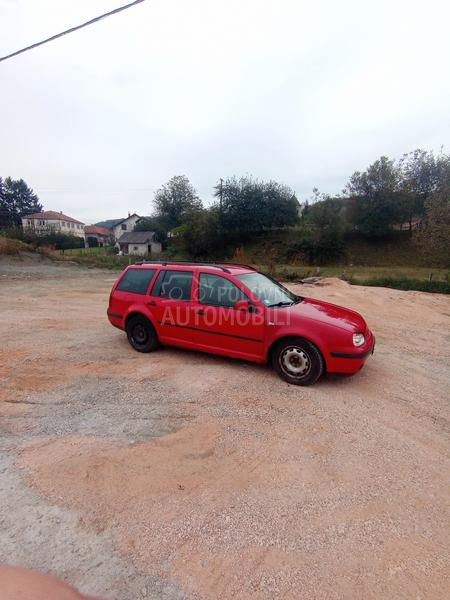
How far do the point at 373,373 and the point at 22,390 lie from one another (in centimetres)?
469

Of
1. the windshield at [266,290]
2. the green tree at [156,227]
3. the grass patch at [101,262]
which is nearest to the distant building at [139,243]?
the green tree at [156,227]

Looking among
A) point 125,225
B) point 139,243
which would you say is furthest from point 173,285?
point 125,225

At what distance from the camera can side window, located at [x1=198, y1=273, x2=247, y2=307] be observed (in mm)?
4305

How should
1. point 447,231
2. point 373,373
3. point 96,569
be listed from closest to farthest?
point 96,569 < point 373,373 < point 447,231

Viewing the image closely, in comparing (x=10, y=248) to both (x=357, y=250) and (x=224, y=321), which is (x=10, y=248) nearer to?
(x=224, y=321)

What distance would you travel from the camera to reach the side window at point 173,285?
4.69 metres

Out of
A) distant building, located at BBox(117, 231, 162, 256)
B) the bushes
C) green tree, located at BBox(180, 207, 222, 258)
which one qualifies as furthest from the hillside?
distant building, located at BBox(117, 231, 162, 256)

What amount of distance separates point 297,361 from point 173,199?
197 ft

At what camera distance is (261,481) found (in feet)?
7.98

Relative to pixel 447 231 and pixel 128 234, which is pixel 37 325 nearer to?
pixel 447 231

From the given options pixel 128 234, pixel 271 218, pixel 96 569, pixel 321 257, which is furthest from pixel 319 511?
pixel 128 234

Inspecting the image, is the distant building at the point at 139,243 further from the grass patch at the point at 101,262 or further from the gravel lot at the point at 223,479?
the gravel lot at the point at 223,479

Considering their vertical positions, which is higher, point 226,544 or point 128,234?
point 128,234

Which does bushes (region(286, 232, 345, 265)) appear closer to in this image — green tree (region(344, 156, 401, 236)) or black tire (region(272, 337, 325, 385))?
green tree (region(344, 156, 401, 236))
